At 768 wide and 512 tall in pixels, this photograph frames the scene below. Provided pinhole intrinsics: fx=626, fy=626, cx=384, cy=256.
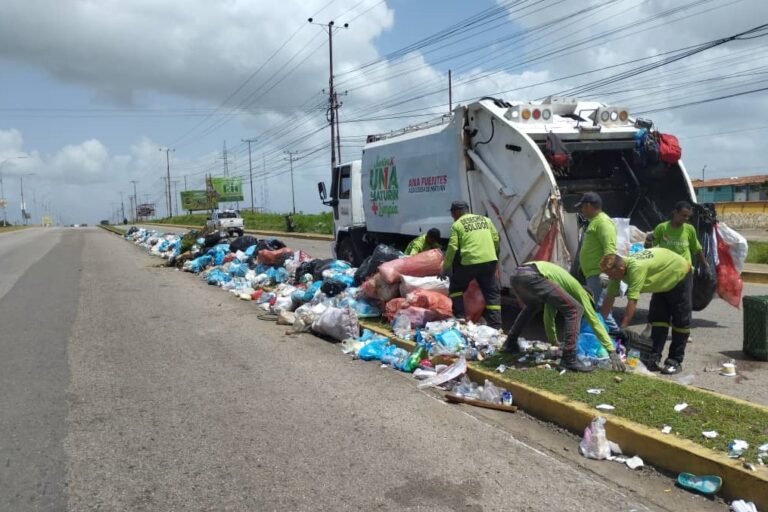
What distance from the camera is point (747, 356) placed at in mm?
6406

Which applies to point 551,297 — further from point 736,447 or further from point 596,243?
point 736,447

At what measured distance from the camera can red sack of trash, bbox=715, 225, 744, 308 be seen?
7.56 metres

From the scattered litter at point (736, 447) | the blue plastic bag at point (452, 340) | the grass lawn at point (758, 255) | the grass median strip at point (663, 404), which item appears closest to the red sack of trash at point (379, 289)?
the blue plastic bag at point (452, 340)

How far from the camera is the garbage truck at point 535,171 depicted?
7211mm

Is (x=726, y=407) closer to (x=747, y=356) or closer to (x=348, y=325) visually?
(x=747, y=356)

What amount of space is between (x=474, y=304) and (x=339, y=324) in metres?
1.63

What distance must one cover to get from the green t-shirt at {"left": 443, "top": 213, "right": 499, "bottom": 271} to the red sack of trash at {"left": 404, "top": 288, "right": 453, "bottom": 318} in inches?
19.9

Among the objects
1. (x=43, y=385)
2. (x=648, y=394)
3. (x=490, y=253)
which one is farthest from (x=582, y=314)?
(x=43, y=385)

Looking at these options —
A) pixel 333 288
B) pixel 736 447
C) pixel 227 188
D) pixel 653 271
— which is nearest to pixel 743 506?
pixel 736 447

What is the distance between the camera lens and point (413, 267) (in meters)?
8.05

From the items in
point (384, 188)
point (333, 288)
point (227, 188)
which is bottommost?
point (333, 288)

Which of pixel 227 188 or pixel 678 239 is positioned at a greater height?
pixel 227 188

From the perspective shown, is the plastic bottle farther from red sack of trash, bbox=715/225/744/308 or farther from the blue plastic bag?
red sack of trash, bbox=715/225/744/308

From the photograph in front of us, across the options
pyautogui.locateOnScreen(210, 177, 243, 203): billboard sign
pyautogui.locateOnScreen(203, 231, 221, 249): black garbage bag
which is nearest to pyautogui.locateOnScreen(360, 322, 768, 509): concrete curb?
pyautogui.locateOnScreen(203, 231, 221, 249): black garbage bag
